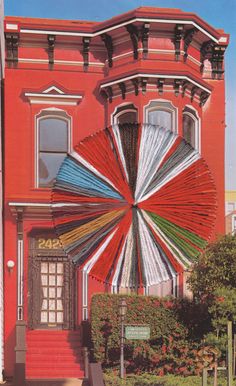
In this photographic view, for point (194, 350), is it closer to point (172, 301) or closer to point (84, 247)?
point (172, 301)

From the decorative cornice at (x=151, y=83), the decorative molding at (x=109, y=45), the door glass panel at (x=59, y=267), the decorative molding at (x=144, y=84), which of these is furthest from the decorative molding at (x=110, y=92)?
the door glass panel at (x=59, y=267)

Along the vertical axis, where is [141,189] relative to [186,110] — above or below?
below

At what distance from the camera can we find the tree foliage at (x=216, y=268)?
19688 millimetres

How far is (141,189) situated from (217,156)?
4.33 m

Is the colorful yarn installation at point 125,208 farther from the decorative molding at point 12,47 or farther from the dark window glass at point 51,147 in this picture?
the decorative molding at point 12,47

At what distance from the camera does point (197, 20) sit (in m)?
23.0

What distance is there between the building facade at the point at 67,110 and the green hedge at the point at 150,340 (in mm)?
2016

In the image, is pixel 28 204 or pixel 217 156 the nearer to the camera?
pixel 28 204

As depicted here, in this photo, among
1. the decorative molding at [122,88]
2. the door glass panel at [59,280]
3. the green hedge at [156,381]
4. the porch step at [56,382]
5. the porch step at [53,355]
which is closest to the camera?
the green hedge at [156,381]

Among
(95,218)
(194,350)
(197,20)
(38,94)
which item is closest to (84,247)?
(95,218)

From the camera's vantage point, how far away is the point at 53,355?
21.8m

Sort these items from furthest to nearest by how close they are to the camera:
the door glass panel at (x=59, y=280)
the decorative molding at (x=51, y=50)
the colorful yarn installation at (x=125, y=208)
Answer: the decorative molding at (x=51, y=50), the door glass panel at (x=59, y=280), the colorful yarn installation at (x=125, y=208)

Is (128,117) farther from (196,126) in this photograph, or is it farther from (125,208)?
(125,208)

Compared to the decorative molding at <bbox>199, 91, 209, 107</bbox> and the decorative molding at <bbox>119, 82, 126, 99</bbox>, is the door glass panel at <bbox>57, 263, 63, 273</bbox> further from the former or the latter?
the decorative molding at <bbox>199, 91, 209, 107</bbox>
